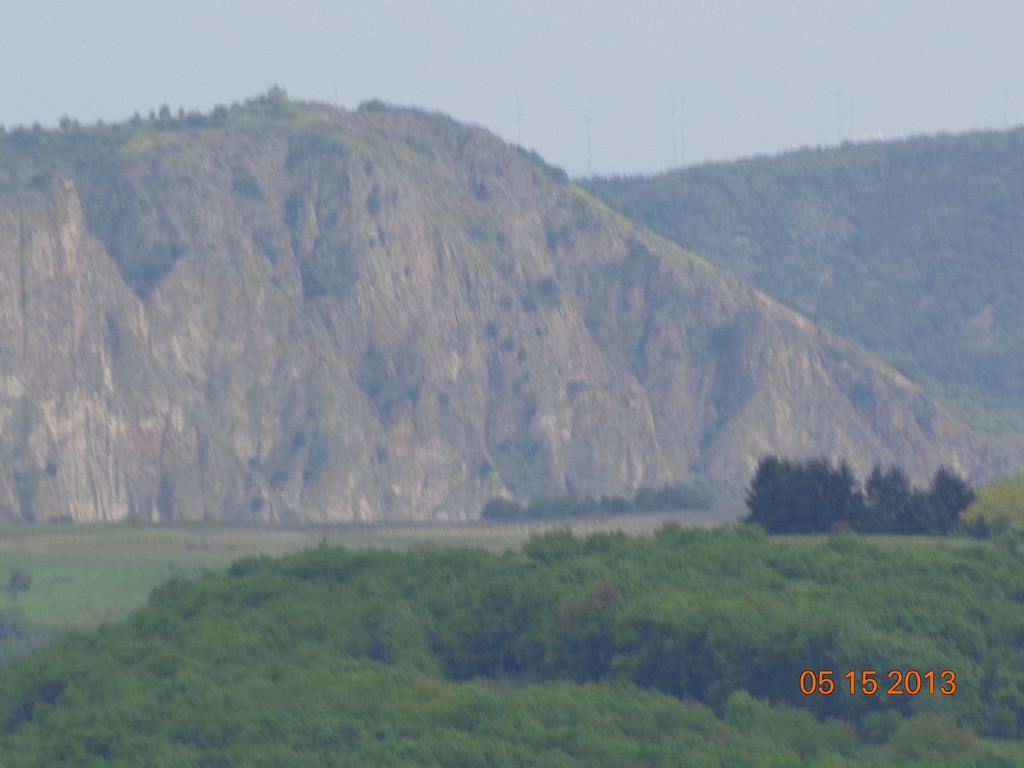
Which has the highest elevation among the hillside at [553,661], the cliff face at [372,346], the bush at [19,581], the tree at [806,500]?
the cliff face at [372,346]

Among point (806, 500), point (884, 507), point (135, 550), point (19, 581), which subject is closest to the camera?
point (884, 507)

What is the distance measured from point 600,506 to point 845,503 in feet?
165

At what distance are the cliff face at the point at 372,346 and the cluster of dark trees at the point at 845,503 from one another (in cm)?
5605

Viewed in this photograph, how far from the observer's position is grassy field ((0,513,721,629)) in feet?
216

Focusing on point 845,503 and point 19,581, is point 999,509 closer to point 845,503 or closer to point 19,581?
point 845,503

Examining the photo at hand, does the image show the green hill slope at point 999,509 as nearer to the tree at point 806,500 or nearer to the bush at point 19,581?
the tree at point 806,500

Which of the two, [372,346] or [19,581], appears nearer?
[19,581]

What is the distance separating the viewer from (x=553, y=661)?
44219mm

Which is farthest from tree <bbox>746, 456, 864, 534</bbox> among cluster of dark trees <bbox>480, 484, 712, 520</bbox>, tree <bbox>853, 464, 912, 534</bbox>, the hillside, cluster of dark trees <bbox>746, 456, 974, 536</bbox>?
cluster of dark trees <bbox>480, 484, 712, 520</bbox>

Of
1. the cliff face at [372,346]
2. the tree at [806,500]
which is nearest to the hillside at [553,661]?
the tree at [806,500]

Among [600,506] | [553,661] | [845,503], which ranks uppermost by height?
[600,506]

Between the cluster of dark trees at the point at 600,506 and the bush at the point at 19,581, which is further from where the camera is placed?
the cluster of dark trees at the point at 600,506

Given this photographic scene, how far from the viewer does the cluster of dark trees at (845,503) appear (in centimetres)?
5384

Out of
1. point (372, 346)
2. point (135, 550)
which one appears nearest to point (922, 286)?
point (372, 346)
